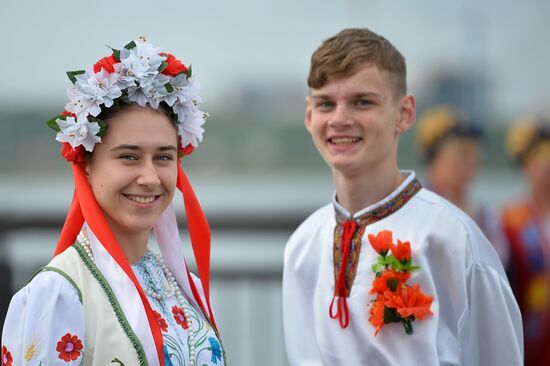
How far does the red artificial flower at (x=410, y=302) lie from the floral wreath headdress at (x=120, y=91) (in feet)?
2.72

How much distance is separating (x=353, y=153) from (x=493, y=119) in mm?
6397

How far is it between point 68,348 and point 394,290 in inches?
41.7

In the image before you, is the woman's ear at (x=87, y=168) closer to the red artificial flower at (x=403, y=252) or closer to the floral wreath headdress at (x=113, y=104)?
the floral wreath headdress at (x=113, y=104)

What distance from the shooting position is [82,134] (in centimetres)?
231

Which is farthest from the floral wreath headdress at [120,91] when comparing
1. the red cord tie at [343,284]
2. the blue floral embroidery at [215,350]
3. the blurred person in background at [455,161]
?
the blurred person in background at [455,161]

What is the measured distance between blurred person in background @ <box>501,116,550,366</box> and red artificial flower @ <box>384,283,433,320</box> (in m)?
2.11

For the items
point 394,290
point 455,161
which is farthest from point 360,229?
point 455,161

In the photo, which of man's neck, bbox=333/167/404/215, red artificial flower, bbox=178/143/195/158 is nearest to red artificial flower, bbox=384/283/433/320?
man's neck, bbox=333/167/404/215

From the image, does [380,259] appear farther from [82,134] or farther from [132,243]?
[82,134]

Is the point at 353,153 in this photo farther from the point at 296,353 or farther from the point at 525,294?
the point at 525,294

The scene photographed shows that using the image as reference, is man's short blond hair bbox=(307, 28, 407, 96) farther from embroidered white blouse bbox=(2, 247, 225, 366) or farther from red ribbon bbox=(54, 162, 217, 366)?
embroidered white blouse bbox=(2, 247, 225, 366)

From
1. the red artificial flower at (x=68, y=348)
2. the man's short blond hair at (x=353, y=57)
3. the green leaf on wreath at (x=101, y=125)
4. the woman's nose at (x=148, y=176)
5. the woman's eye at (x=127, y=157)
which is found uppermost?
the man's short blond hair at (x=353, y=57)

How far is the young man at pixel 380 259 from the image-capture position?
2.75 metres

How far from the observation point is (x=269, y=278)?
552 cm
